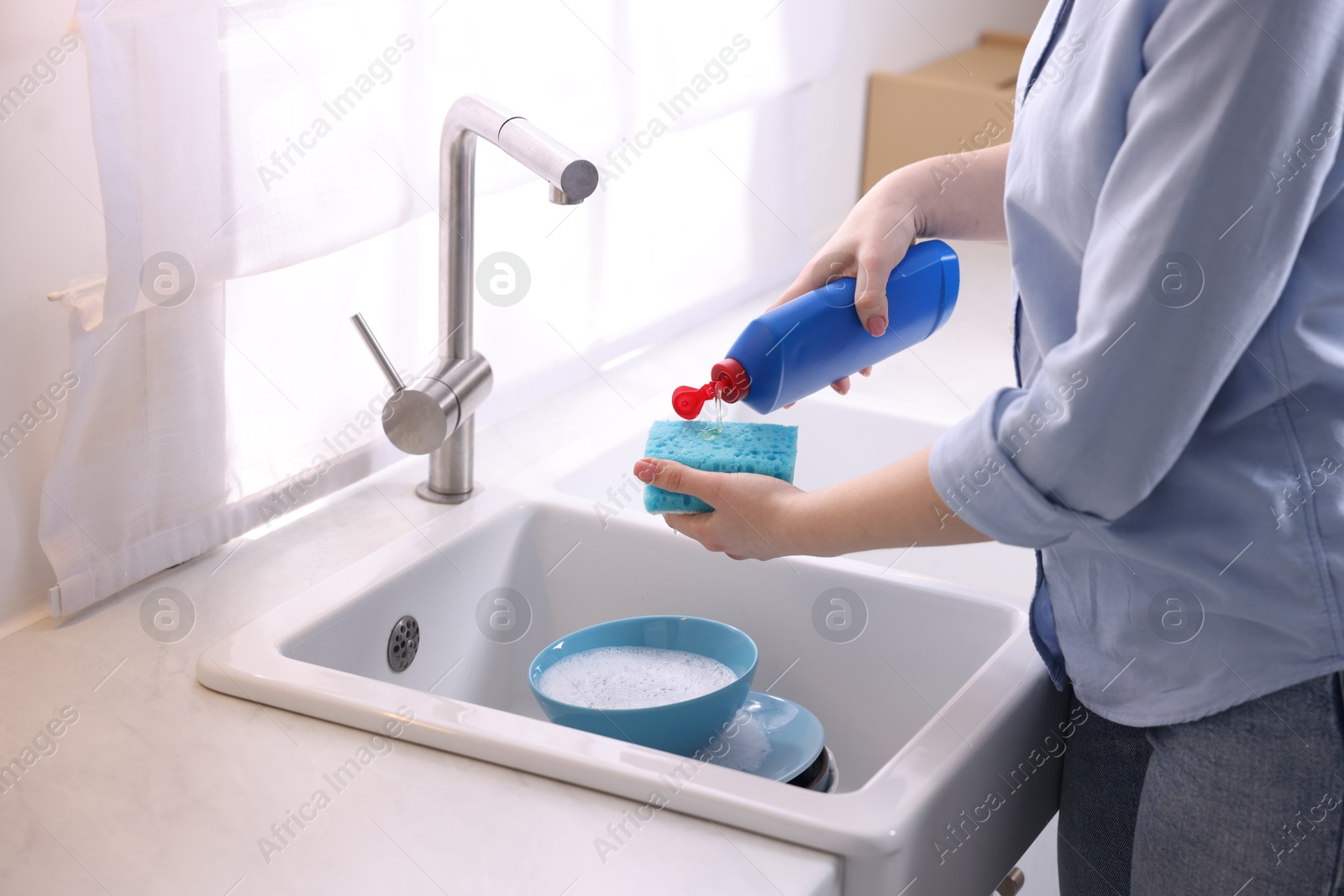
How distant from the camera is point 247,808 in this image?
2.60 feet

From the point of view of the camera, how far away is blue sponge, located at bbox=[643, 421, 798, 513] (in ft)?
3.13

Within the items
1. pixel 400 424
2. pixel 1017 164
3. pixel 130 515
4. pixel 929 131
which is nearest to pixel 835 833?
pixel 1017 164

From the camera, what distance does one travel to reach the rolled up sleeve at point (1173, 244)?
1.93 feet

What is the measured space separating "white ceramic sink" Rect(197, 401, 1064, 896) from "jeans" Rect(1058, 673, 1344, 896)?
124 millimetres

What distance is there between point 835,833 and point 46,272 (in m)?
0.68

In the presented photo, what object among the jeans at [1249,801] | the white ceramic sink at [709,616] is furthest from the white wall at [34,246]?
the jeans at [1249,801]

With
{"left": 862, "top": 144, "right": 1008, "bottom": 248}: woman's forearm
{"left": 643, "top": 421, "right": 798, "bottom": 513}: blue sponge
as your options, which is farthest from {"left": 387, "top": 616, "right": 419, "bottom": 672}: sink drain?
{"left": 862, "top": 144, "right": 1008, "bottom": 248}: woman's forearm

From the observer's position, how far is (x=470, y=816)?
790 mm

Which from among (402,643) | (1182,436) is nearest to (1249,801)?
(1182,436)

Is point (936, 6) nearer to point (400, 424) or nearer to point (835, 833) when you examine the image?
point (400, 424)

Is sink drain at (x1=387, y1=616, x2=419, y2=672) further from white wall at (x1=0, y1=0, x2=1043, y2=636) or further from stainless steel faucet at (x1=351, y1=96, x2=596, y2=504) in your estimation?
white wall at (x1=0, y1=0, x2=1043, y2=636)

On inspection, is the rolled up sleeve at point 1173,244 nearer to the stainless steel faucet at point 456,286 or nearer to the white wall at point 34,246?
the stainless steel faucet at point 456,286

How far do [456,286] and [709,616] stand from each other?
0.36m

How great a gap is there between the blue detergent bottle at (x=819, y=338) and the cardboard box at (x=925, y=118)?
116cm
